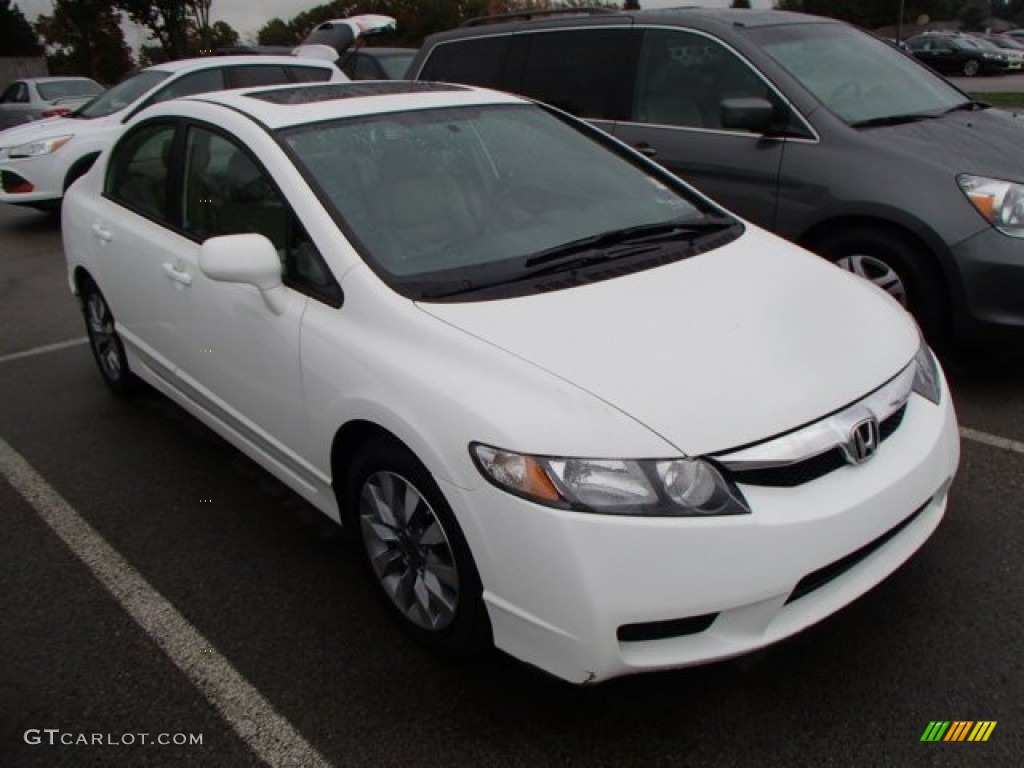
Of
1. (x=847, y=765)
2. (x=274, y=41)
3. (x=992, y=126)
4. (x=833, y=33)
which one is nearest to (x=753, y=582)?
(x=847, y=765)

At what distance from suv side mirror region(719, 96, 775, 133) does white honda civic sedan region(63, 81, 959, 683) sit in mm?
1103

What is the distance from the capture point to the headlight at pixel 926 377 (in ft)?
8.21

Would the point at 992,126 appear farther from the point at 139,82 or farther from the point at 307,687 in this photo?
the point at 139,82

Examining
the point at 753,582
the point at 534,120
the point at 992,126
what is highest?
the point at 534,120

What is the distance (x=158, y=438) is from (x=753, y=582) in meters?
3.03

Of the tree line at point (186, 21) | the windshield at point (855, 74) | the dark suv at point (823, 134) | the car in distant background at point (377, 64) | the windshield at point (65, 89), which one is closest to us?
the dark suv at point (823, 134)

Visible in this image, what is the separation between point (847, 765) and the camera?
2.05 metres

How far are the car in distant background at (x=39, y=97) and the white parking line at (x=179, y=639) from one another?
45.1 feet

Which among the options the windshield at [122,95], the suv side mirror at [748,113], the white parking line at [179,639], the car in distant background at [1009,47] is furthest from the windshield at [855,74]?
the car in distant background at [1009,47]

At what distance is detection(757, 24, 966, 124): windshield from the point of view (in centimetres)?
445

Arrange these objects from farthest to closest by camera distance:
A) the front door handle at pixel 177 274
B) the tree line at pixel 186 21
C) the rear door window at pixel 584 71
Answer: the tree line at pixel 186 21, the rear door window at pixel 584 71, the front door handle at pixel 177 274

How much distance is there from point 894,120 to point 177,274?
Result: 3.49 metres

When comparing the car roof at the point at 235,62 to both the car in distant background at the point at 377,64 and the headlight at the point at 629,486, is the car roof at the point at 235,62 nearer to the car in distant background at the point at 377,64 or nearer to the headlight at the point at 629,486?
the car in distant background at the point at 377,64

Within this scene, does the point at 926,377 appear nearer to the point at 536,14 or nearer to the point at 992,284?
the point at 992,284
